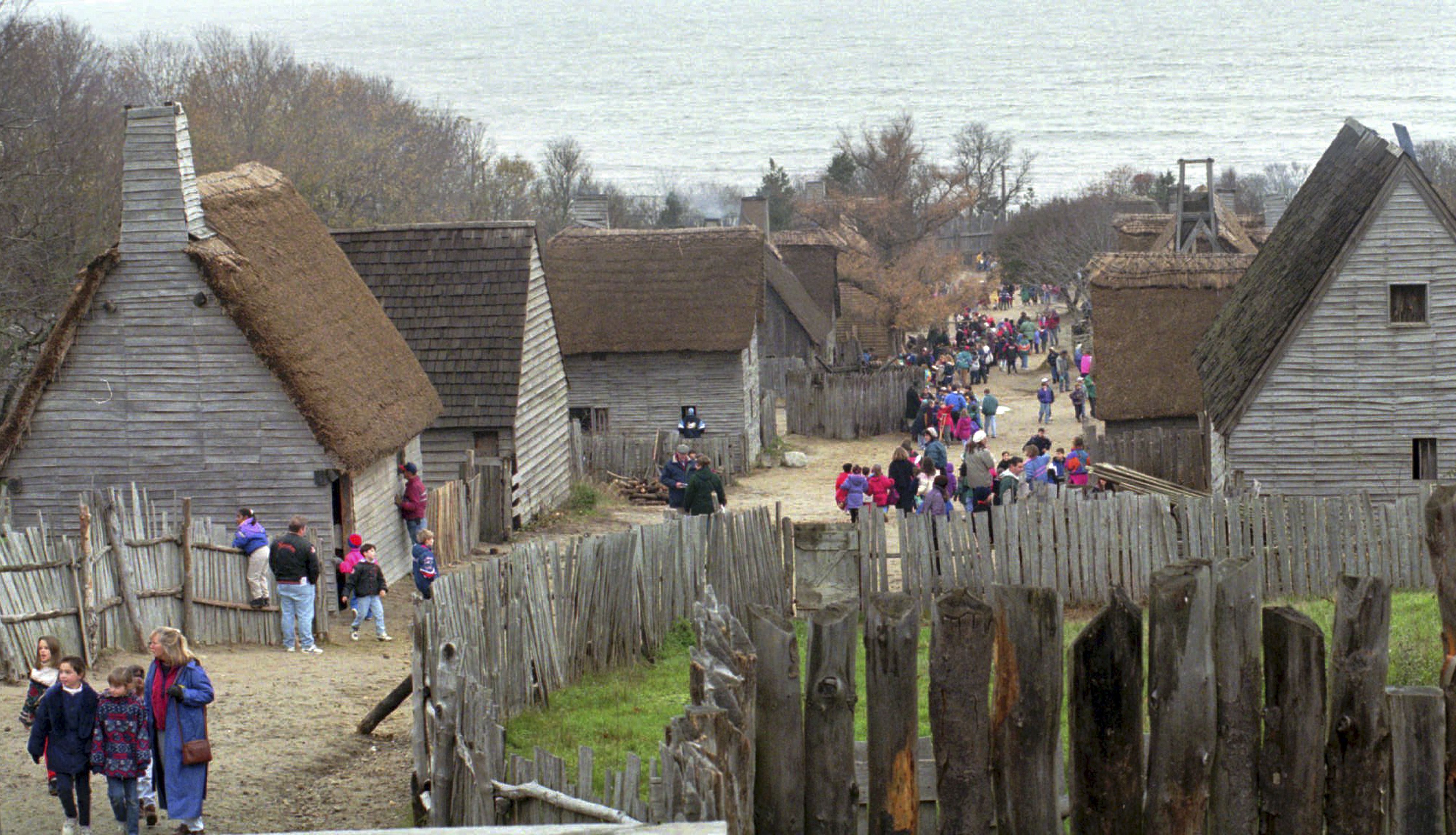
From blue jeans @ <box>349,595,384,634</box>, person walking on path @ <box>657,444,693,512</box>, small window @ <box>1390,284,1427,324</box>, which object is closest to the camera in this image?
blue jeans @ <box>349,595,384,634</box>

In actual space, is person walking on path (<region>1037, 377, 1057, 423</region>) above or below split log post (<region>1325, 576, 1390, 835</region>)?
above

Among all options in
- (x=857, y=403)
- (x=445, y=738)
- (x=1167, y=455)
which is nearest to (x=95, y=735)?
(x=445, y=738)

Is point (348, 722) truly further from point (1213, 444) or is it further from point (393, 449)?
point (1213, 444)

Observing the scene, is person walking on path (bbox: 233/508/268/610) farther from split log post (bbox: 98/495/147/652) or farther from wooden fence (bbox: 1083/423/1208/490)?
wooden fence (bbox: 1083/423/1208/490)

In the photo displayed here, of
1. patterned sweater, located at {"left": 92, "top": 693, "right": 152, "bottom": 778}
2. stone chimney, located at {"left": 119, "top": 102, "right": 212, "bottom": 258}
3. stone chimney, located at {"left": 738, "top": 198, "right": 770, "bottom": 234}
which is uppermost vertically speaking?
stone chimney, located at {"left": 738, "top": 198, "right": 770, "bottom": 234}

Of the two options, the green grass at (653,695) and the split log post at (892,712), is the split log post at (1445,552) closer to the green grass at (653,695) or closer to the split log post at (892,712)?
the green grass at (653,695)

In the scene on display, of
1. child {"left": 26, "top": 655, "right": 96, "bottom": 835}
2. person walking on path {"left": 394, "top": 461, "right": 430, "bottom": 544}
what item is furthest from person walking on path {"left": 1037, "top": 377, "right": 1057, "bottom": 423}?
child {"left": 26, "top": 655, "right": 96, "bottom": 835}

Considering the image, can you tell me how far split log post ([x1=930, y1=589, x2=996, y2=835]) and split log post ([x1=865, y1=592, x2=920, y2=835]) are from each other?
12cm

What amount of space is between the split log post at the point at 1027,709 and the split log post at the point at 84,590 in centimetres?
1005

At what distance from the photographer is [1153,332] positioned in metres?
32.4

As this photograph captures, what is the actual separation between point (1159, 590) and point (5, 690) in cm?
1082

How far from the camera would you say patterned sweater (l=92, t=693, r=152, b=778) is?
35.1ft

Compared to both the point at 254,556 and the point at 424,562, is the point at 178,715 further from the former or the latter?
the point at 424,562

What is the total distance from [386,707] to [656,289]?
28505 millimetres
